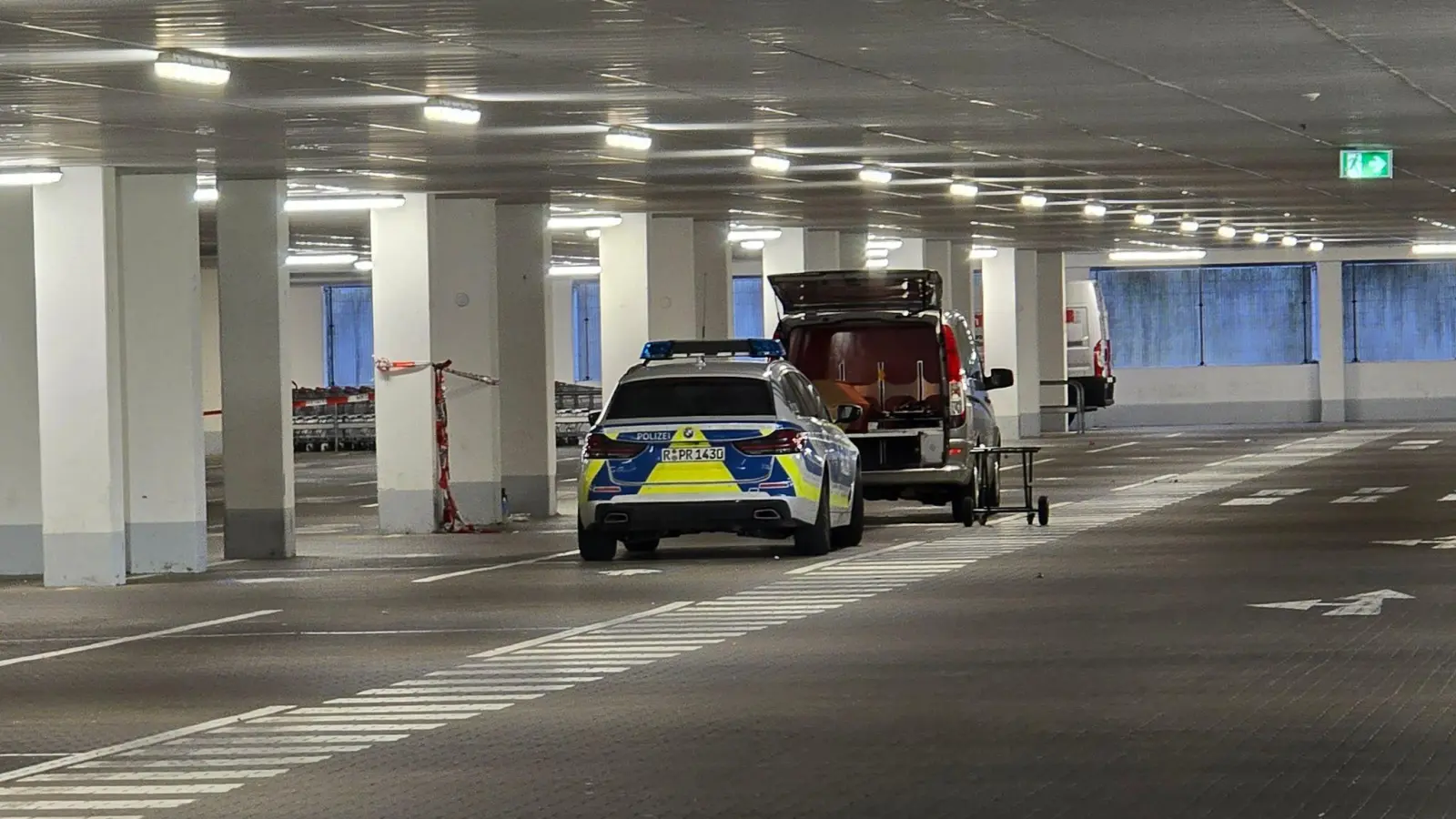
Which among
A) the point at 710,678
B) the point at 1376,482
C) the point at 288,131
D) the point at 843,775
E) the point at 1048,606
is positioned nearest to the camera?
the point at 843,775

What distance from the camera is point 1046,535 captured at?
23.0 m

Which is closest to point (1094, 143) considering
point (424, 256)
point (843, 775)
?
point (424, 256)

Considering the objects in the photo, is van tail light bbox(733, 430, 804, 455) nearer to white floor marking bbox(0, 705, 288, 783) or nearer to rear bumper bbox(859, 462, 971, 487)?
rear bumper bbox(859, 462, 971, 487)

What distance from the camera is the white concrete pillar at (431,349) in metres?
26.9

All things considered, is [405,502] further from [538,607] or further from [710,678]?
[710,678]

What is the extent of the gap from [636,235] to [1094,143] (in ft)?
33.2

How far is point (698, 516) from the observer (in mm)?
20062

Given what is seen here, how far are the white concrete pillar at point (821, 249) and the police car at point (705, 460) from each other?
16.1 meters

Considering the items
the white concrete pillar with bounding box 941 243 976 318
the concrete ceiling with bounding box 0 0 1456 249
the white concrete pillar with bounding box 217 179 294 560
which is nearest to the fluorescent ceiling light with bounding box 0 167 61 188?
the concrete ceiling with bounding box 0 0 1456 249

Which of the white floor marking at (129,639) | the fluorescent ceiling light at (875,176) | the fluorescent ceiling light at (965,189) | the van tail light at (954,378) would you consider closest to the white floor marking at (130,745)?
the white floor marking at (129,639)

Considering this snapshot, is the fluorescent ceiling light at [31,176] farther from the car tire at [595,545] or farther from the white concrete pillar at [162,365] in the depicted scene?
the car tire at [595,545]

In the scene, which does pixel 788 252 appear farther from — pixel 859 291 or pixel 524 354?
pixel 859 291

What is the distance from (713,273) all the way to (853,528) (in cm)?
1213

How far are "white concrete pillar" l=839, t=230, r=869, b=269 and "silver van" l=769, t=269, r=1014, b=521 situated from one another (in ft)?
40.3
